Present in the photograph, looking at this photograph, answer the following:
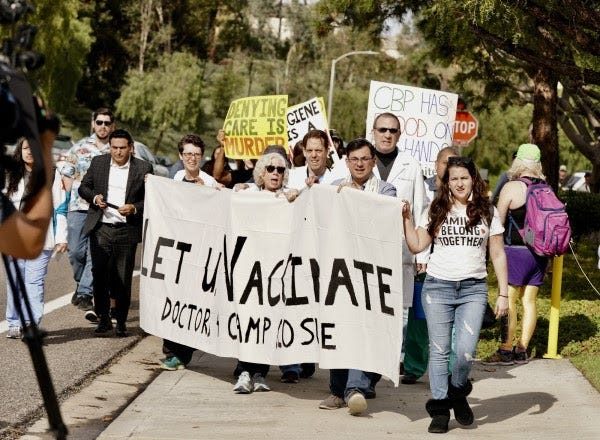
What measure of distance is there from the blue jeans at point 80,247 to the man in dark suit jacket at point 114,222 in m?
1.11

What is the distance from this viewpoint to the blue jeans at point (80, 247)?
39.0 feet

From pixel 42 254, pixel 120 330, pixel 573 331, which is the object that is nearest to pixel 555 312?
pixel 573 331

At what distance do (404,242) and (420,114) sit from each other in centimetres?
559

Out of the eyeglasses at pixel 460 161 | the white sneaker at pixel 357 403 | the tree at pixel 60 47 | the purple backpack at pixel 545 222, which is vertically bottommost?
the white sneaker at pixel 357 403

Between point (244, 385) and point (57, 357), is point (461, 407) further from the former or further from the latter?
point (57, 357)

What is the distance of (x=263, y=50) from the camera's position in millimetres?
71875

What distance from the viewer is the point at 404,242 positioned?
8.31 m

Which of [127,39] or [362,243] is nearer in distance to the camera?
[362,243]

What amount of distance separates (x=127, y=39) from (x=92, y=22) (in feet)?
15.0

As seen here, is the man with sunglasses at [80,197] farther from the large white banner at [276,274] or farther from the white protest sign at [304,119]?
the white protest sign at [304,119]

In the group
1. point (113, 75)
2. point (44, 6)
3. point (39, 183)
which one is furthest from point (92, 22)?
point (39, 183)

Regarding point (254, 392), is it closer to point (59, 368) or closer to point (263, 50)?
point (59, 368)

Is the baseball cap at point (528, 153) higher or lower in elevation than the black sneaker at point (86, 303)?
higher

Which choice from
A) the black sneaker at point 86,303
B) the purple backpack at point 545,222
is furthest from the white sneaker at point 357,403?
the black sneaker at point 86,303
